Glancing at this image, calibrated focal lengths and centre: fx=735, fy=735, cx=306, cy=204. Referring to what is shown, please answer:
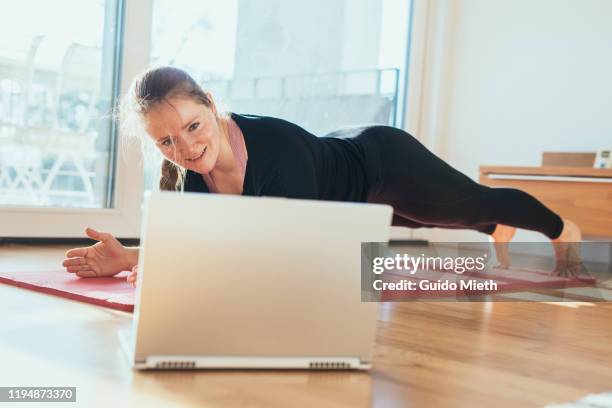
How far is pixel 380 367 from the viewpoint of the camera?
3.65 feet

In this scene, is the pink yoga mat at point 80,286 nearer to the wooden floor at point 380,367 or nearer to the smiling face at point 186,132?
the wooden floor at point 380,367

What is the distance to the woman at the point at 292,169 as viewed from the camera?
149 centimetres

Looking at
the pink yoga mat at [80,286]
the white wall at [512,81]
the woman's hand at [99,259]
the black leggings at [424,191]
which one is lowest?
the pink yoga mat at [80,286]

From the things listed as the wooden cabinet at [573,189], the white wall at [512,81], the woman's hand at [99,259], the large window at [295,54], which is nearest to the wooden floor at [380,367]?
the woman's hand at [99,259]

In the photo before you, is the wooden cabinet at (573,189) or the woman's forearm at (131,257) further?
the wooden cabinet at (573,189)

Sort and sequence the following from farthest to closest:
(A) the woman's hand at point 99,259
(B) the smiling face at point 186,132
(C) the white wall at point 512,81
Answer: (C) the white wall at point 512,81
(A) the woman's hand at point 99,259
(B) the smiling face at point 186,132

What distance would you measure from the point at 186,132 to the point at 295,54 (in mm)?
2016

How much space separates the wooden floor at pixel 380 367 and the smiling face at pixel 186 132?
1.16 ft

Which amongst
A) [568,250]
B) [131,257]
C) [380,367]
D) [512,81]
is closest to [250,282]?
[380,367]

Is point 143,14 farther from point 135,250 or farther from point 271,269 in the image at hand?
point 271,269

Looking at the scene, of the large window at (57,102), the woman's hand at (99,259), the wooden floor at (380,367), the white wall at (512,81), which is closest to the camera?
the wooden floor at (380,367)

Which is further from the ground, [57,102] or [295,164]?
[57,102]

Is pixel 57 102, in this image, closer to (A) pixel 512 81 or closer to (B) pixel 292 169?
(B) pixel 292 169

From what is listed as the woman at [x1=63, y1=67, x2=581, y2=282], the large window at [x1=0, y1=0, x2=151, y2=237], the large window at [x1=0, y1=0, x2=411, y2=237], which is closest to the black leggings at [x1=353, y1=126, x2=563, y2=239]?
the woman at [x1=63, y1=67, x2=581, y2=282]
